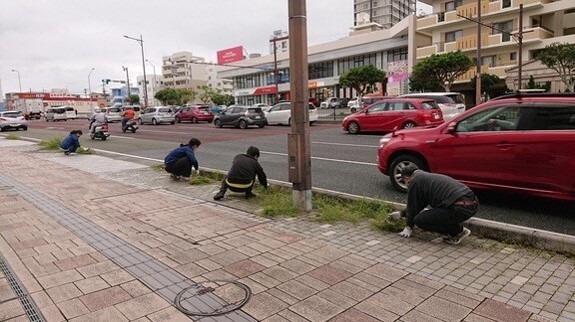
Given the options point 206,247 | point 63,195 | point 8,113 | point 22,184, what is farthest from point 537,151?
point 8,113

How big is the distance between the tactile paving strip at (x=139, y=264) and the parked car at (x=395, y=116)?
528 inches

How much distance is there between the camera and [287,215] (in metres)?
6.12

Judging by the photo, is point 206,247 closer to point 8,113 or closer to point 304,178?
point 304,178

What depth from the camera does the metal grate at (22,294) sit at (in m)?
3.40

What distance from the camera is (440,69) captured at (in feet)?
113

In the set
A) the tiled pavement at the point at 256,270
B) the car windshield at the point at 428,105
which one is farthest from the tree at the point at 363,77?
the tiled pavement at the point at 256,270

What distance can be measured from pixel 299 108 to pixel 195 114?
29.3 m

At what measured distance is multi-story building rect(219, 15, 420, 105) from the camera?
45062 mm

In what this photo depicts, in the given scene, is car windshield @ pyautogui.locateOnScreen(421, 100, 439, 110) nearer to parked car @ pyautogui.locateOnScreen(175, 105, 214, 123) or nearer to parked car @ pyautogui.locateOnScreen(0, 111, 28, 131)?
parked car @ pyautogui.locateOnScreen(175, 105, 214, 123)

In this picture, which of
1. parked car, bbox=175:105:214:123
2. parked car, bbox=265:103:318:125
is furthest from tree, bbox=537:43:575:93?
parked car, bbox=175:105:214:123

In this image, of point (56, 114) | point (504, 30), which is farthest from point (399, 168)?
point (56, 114)

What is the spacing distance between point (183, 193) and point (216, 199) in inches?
38.5

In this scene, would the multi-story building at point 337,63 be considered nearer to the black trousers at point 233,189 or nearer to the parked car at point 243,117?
the parked car at point 243,117

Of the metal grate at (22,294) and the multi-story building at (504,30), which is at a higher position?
the multi-story building at (504,30)
